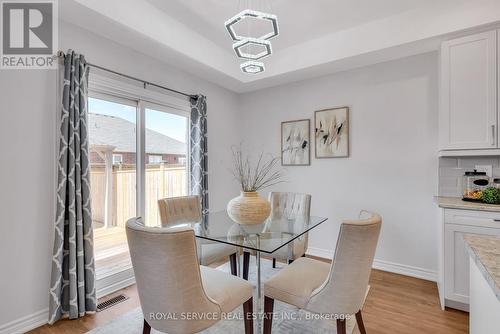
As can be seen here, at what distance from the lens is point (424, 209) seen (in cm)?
280

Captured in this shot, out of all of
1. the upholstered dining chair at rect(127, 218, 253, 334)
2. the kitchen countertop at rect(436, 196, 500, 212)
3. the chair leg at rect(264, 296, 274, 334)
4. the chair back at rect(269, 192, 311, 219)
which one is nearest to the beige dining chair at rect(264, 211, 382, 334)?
the chair leg at rect(264, 296, 274, 334)

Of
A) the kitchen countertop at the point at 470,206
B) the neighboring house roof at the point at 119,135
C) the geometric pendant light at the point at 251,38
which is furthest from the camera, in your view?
the neighboring house roof at the point at 119,135

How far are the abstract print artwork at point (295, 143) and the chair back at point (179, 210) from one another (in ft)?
5.36

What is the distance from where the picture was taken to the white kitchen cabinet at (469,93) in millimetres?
2213

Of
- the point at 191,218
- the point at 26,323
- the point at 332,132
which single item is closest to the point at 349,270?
the point at 191,218

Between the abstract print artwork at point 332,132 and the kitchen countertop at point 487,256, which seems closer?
the kitchen countertop at point 487,256

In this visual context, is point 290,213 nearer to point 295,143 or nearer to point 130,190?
point 295,143

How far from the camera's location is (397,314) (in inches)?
83.1

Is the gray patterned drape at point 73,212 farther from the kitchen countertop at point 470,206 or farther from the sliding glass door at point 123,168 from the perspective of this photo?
the kitchen countertop at point 470,206

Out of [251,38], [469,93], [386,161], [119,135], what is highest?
[251,38]

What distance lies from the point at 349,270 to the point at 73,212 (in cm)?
210

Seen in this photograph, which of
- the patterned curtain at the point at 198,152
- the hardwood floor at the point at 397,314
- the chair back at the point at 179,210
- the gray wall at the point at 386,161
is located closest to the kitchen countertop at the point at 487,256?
the hardwood floor at the point at 397,314

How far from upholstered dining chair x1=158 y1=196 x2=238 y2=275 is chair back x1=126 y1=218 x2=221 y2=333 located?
2.98ft

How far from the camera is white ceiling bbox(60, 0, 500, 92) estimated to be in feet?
7.30
